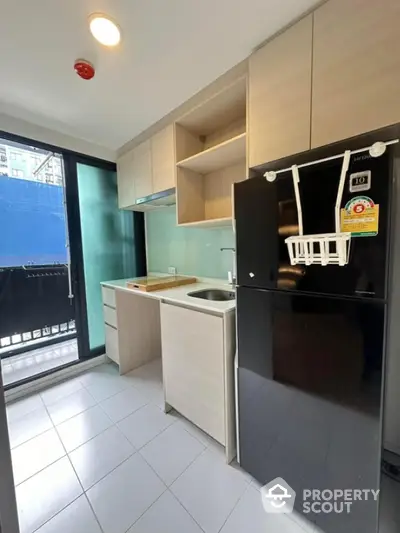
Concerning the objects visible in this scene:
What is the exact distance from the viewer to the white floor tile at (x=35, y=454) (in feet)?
4.47

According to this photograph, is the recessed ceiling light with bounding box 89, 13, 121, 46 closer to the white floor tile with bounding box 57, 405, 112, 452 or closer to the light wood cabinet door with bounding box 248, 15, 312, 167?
the light wood cabinet door with bounding box 248, 15, 312, 167

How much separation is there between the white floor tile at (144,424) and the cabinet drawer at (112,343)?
29.0 inches

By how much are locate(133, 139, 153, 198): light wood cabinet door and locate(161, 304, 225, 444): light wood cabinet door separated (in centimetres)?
114

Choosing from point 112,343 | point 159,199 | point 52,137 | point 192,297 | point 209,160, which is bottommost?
point 112,343

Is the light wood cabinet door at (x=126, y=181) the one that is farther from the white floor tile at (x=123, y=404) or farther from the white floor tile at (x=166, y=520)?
the white floor tile at (x=166, y=520)

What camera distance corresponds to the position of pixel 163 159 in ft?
6.39

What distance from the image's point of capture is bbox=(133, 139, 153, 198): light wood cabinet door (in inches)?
82.9

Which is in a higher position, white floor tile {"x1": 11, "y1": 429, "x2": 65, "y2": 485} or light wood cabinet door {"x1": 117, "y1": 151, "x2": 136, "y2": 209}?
light wood cabinet door {"x1": 117, "y1": 151, "x2": 136, "y2": 209}

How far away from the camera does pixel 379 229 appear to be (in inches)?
31.8

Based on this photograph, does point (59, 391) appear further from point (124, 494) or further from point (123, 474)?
point (124, 494)

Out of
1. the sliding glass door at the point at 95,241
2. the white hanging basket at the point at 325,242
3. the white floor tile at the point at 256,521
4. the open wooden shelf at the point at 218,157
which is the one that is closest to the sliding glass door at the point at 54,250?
the sliding glass door at the point at 95,241

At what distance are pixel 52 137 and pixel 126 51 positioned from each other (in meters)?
1.29

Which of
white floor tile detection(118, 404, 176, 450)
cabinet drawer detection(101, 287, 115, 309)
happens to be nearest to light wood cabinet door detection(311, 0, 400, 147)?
white floor tile detection(118, 404, 176, 450)

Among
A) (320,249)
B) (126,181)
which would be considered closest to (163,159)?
(126,181)
